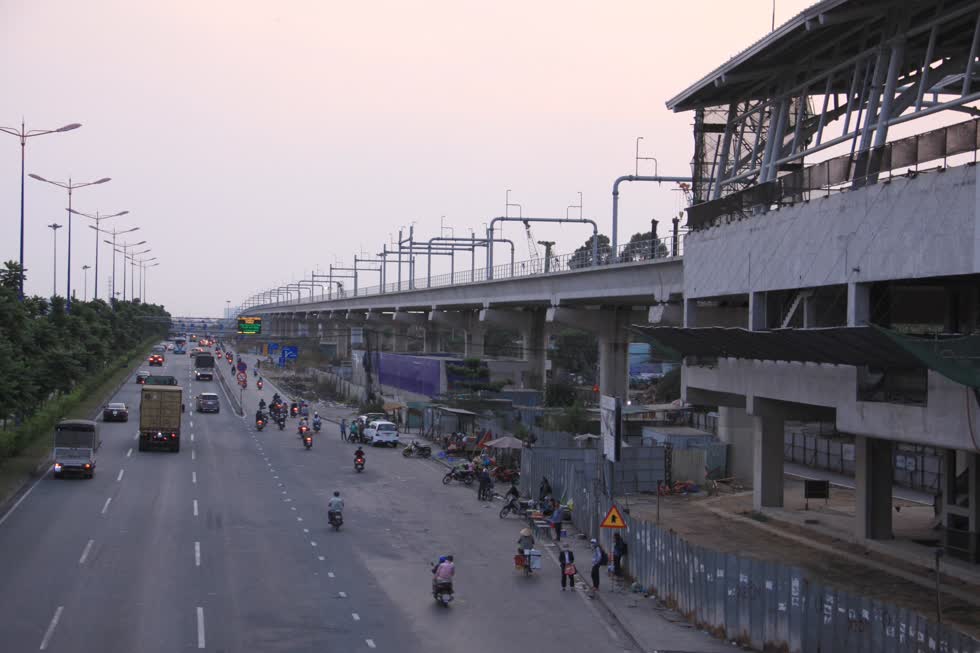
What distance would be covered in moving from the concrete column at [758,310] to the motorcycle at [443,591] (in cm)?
1189

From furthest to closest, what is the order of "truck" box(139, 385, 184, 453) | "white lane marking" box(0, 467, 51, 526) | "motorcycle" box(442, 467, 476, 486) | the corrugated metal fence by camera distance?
"truck" box(139, 385, 184, 453) < "motorcycle" box(442, 467, 476, 486) < "white lane marking" box(0, 467, 51, 526) < the corrugated metal fence

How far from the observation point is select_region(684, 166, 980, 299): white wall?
1891cm

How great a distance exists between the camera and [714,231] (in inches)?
1200

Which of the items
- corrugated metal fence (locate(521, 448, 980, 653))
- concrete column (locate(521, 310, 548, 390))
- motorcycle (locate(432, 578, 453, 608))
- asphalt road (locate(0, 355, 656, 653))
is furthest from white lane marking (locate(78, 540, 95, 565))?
concrete column (locate(521, 310, 548, 390))

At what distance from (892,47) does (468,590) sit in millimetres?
14807

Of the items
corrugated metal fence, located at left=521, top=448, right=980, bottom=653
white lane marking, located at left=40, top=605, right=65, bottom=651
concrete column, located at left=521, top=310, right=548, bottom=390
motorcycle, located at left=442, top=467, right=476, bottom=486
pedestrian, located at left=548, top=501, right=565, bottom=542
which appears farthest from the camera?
concrete column, located at left=521, top=310, right=548, bottom=390

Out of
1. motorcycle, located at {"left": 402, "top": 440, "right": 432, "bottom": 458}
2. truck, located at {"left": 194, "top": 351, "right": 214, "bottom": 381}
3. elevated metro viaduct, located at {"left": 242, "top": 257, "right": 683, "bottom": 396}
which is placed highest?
elevated metro viaduct, located at {"left": 242, "top": 257, "right": 683, "bottom": 396}

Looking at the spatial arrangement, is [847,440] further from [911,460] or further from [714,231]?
[714,231]

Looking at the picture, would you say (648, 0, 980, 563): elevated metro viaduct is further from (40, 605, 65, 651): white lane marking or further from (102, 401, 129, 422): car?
(102, 401, 129, 422): car

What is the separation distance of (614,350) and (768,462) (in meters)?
22.8

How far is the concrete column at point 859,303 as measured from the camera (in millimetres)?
22297

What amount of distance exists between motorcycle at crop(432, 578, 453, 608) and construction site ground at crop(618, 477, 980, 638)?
7.28 m

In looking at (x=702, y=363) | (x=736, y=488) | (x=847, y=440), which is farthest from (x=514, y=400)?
(x=702, y=363)

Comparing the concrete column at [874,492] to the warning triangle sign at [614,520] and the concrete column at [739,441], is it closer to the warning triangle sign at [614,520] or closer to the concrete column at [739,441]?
the warning triangle sign at [614,520]
